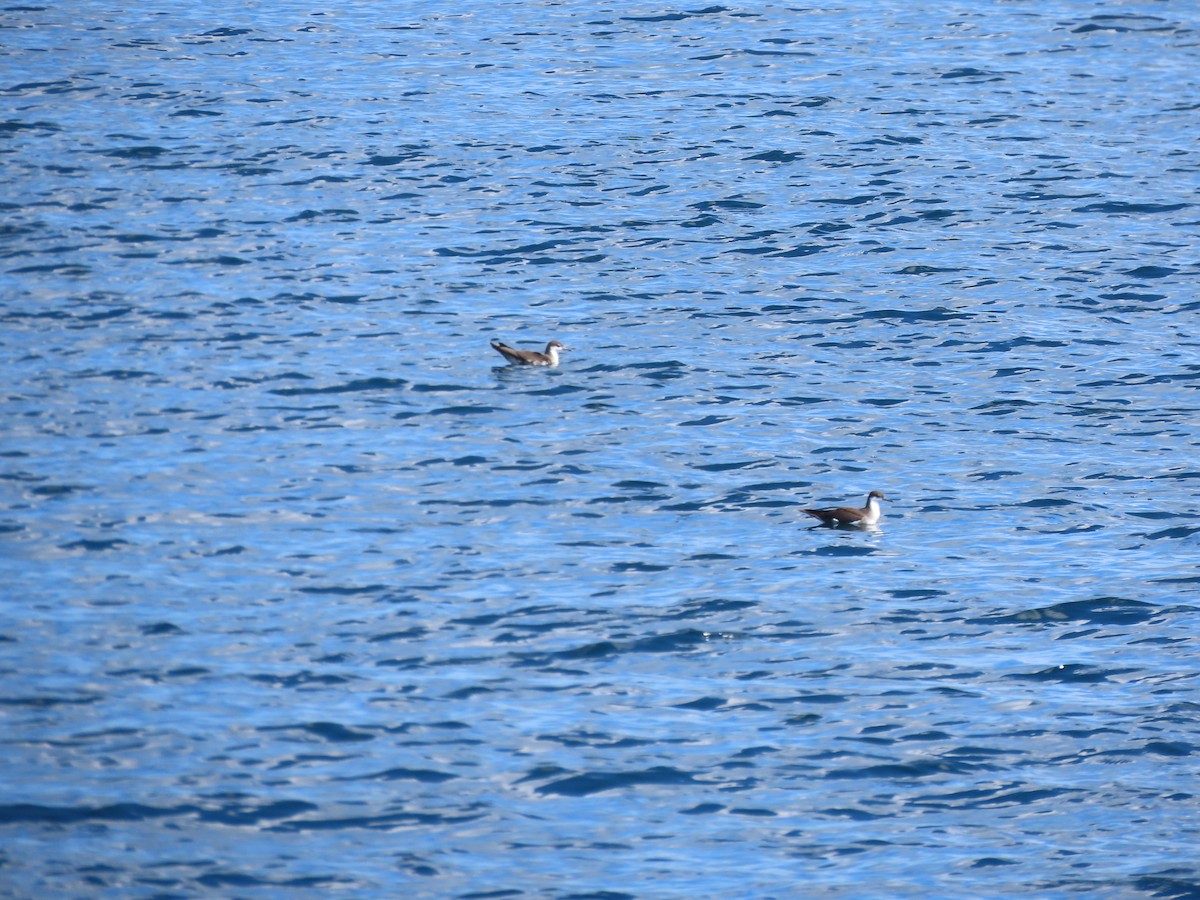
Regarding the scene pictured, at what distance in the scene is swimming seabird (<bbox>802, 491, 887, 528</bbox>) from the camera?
18.6m

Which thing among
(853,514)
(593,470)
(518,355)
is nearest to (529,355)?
(518,355)

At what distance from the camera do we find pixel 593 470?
2008 cm

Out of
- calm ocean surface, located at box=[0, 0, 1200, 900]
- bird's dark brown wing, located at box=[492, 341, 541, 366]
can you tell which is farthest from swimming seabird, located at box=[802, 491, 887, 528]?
bird's dark brown wing, located at box=[492, 341, 541, 366]

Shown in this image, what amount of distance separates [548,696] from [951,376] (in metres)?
9.89

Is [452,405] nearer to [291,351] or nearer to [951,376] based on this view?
[291,351]

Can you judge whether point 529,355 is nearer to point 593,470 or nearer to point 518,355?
point 518,355

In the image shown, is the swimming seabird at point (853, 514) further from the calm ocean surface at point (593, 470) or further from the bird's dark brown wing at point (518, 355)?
the bird's dark brown wing at point (518, 355)

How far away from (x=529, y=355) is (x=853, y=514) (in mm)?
5572

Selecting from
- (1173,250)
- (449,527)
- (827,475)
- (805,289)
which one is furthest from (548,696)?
(1173,250)

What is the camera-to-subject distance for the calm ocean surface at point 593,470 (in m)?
13.9

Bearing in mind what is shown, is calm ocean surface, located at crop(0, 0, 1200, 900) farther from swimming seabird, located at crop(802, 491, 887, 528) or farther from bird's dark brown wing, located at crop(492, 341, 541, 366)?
bird's dark brown wing, located at crop(492, 341, 541, 366)

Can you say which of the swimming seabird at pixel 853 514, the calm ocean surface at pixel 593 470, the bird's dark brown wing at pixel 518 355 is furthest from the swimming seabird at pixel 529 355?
the swimming seabird at pixel 853 514

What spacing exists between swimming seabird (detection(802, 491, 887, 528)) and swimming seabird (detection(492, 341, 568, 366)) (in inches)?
196

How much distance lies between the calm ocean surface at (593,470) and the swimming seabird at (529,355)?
296 mm
